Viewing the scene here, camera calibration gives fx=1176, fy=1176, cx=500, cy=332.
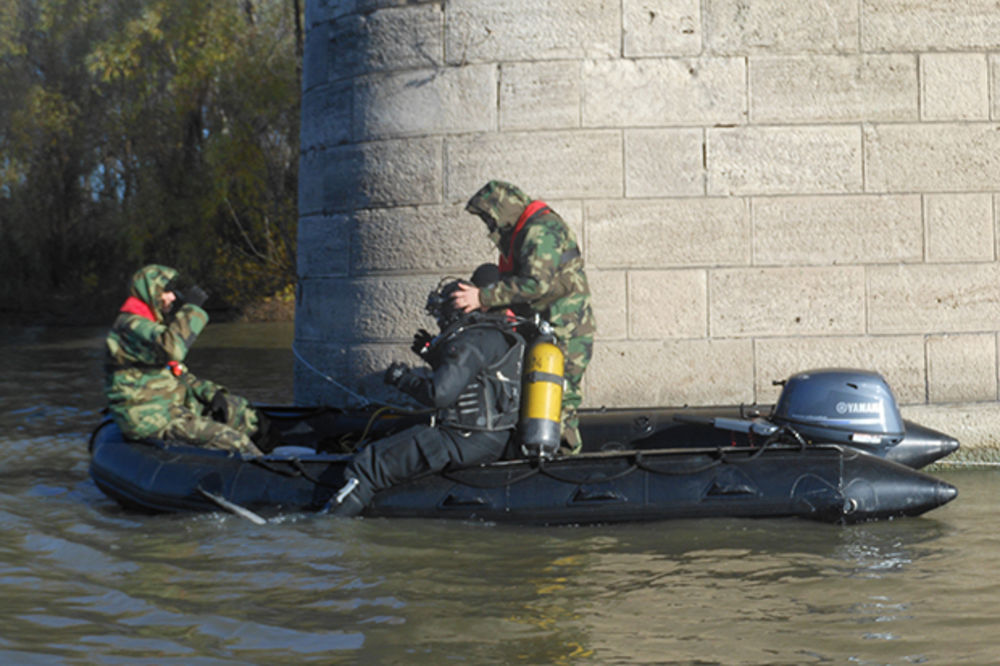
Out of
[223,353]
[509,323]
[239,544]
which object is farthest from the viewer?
[223,353]

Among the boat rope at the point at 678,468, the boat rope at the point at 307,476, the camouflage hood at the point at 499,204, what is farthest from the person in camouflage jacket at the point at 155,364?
the boat rope at the point at 678,468

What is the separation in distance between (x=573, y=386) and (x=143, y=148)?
2073cm

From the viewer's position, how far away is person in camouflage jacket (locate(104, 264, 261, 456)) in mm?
7020

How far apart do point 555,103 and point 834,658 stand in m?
4.84

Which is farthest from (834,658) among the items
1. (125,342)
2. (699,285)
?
(125,342)

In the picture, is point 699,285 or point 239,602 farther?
point 699,285

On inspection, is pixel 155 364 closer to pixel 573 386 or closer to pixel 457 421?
pixel 457 421

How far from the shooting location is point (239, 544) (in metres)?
5.91

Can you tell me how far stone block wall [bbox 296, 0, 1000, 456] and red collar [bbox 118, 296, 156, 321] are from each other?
2.21 m

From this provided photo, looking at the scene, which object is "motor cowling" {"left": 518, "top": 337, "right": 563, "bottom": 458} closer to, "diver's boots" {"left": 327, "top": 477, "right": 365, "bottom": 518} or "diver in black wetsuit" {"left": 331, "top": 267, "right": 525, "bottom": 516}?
"diver in black wetsuit" {"left": 331, "top": 267, "right": 525, "bottom": 516}

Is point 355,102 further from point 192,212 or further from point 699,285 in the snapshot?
point 192,212

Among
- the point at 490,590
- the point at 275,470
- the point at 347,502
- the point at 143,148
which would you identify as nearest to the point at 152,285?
the point at 275,470

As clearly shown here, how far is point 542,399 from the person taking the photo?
6211 mm

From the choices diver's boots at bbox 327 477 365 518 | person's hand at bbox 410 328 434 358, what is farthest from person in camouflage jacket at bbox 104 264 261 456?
person's hand at bbox 410 328 434 358
